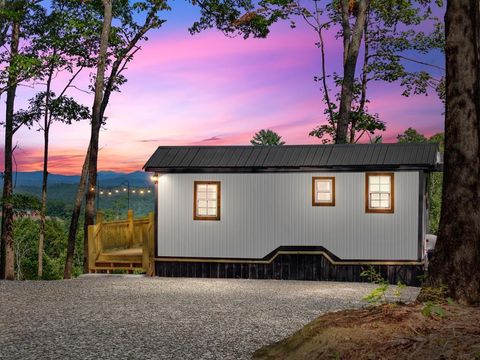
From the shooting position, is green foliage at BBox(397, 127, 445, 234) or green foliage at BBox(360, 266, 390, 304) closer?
green foliage at BBox(360, 266, 390, 304)

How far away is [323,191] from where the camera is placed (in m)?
17.8

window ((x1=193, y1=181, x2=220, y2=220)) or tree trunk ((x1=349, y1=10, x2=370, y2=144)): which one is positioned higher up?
tree trunk ((x1=349, y1=10, x2=370, y2=144))

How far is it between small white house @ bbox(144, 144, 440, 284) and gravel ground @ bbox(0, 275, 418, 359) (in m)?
0.78

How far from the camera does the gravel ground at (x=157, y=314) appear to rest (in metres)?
8.86

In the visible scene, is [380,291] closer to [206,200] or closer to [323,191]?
[323,191]

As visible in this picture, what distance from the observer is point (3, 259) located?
30.2 m

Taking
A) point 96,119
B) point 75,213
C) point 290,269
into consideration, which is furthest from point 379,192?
point 75,213

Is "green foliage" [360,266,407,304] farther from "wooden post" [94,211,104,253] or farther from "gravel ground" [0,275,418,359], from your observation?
"wooden post" [94,211,104,253]

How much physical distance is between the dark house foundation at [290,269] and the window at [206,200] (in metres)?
1.22

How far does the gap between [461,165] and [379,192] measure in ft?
28.4

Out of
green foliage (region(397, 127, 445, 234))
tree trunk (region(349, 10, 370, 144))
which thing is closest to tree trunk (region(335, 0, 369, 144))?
tree trunk (region(349, 10, 370, 144))

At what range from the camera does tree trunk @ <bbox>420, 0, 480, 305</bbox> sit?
8.71m

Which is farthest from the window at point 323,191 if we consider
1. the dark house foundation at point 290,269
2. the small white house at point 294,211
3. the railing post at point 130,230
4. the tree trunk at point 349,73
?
the tree trunk at point 349,73

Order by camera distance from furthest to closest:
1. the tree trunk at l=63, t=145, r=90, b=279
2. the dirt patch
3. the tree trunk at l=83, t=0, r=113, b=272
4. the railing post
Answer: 1. the tree trunk at l=63, t=145, r=90, b=279
2. the tree trunk at l=83, t=0, r=113, b=272
3. the railing post
4. the dirt patch
